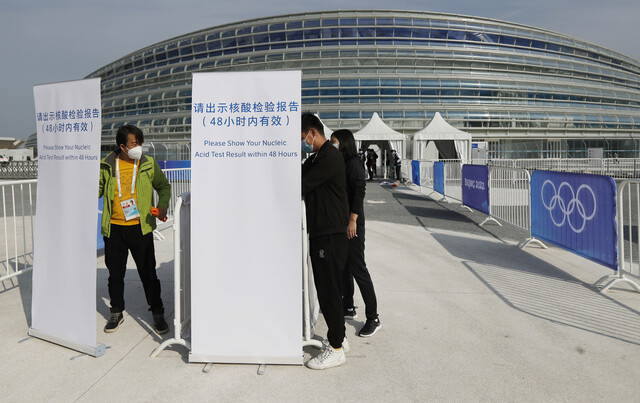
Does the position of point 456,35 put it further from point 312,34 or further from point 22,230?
point 22,230

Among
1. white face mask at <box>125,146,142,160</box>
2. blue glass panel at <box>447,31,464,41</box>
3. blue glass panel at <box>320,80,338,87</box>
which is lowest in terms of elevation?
white face mask at <box>125,146,142,160</box>

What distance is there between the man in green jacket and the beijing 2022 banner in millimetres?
5267

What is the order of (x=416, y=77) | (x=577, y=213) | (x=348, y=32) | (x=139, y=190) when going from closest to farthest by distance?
(x=139, y=190), (x=577, y=213), (x=416, y=77), (x=348, y=32)

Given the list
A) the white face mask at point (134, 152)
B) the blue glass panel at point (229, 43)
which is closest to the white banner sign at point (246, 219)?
the white face mask at point (134, 152)

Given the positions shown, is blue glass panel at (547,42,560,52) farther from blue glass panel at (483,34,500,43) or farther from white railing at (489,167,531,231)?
white railing at (489,167,531,231)

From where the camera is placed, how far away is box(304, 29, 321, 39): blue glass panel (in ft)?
188

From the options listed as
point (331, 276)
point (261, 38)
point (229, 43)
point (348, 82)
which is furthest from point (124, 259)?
point (229, 43)

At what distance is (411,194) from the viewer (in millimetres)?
17844

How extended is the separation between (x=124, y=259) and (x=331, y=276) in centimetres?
213

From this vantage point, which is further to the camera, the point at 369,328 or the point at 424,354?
the point at 369,328

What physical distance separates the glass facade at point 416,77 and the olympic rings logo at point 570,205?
42.8 m

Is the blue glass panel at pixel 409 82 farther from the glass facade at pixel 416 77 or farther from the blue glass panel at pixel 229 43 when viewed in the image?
the blue glass panel at pixel 229 43

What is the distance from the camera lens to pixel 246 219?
11.0ft

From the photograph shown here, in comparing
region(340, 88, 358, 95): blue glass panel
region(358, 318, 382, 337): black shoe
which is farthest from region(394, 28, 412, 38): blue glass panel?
region(358, 318, 382, 337): black shoe
